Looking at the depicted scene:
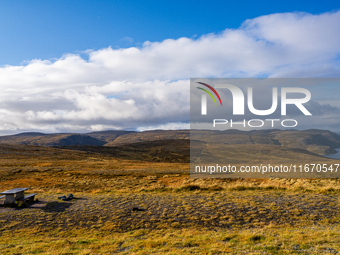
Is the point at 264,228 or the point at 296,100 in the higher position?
the point at 296,100

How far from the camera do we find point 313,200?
49.4 ft

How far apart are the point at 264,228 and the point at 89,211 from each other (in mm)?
10025

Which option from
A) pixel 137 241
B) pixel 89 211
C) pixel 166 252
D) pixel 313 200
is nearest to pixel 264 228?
pixel 166 252

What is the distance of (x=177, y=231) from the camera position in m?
10.3

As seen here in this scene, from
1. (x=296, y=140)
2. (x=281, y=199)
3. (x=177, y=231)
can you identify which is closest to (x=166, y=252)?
(x=177, y=231)

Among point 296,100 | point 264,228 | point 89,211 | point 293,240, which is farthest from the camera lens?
point 296,100

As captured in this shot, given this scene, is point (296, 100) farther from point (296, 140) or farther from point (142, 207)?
point (296, 140)

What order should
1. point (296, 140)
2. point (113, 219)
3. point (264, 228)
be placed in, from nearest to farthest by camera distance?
point (264, 228)
point (113, 219)
point (296, 140)

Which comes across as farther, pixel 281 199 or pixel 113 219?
pixel 281 199

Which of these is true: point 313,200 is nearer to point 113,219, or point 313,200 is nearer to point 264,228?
point 264,228

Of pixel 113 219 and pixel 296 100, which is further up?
pixel 296 100

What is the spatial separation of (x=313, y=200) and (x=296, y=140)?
589 ft

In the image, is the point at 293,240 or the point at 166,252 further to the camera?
the point at 293,240

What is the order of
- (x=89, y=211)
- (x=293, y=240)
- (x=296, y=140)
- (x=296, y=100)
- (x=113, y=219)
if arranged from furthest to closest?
1. (x=296, y=140)
2. (x=296, y=100)
3. (x=89, y=211)
4. (x=113, y=219)
5. (x=293, y=240)
